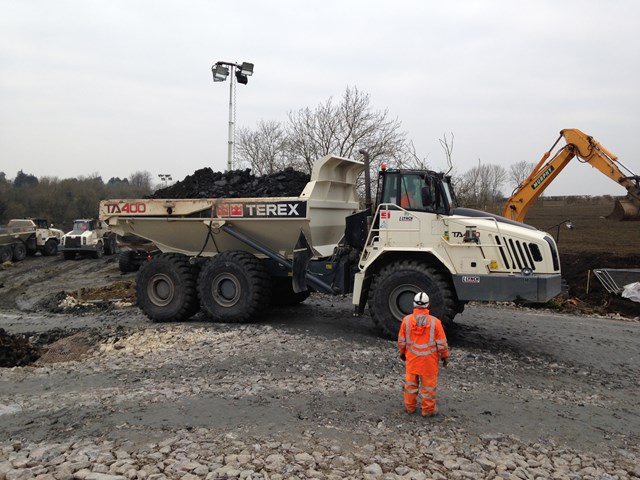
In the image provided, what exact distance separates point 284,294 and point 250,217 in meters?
2.32

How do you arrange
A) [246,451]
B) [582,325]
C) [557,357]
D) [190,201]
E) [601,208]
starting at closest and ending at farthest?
[246,451], [557,357], [190,201], [582,325], [601,208]

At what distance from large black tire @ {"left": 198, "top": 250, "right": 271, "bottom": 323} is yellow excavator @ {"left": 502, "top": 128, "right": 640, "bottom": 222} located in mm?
6917

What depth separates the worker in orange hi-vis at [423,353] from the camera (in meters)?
5.15

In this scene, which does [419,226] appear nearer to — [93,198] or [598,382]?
[598,382]

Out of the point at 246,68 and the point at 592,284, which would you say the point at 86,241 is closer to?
the point at 246,68

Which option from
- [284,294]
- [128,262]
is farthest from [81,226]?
[284,294]

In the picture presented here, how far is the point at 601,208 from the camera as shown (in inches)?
1396

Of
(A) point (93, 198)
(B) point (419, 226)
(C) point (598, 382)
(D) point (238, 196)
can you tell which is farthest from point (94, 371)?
(A) point (93, 198)

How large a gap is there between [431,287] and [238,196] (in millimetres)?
4032

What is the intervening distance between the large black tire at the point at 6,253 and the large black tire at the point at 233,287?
20.9 meters

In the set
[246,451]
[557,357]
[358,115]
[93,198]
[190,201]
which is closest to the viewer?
[246,451]

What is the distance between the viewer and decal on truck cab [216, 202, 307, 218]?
8984mm

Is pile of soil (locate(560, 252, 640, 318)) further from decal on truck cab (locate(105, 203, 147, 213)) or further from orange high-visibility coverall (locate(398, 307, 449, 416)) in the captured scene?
decal on truck cab (locate(105, 203, 147, 213))

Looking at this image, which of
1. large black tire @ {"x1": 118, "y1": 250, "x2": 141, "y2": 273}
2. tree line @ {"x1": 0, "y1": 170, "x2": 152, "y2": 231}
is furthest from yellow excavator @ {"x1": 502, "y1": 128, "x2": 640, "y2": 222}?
tree line @ {"x1": 0, "y1": 170, "x2": 152, "y2": 231}
